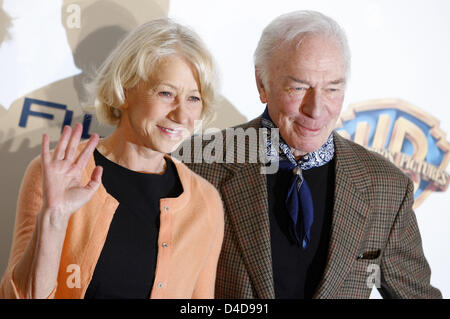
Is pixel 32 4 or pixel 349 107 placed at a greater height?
pixel 32 4

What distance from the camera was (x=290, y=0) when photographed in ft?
6.92

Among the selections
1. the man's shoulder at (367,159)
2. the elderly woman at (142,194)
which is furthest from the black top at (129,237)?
the man's shoulder at (367,159)

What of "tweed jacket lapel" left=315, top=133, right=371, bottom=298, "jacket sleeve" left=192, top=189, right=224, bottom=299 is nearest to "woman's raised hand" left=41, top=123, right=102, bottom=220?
"jacket sleeve" left=192, top=189, right=224, bottom=299

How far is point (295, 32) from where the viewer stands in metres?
1.67

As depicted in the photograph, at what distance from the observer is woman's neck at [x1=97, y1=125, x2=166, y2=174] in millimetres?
1484

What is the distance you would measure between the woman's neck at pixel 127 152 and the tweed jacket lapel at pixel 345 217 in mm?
673

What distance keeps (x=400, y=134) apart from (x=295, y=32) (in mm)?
833

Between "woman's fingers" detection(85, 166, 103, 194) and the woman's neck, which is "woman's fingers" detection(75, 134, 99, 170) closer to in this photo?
"woman's fingers" detection(85, 166, 103, 194)

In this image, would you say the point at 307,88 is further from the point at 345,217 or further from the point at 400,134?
the point at 400,134

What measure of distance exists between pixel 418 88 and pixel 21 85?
66.5 inches

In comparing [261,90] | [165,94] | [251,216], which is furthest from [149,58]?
[251,216]

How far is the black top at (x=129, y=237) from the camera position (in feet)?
4.51
